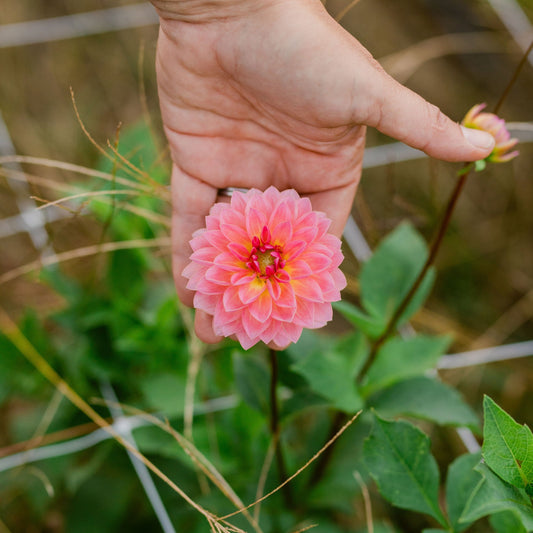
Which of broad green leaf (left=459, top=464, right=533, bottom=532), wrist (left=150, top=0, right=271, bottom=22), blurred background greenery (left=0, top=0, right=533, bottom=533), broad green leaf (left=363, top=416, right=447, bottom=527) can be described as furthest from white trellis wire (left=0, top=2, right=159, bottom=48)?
broad green leaf (left=459, top=464, right=533, bottom=532)

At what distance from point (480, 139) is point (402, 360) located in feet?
1.16

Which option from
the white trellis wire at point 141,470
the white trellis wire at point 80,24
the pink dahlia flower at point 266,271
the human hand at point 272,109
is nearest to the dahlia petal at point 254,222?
the pink dahlia flower at point 266,271

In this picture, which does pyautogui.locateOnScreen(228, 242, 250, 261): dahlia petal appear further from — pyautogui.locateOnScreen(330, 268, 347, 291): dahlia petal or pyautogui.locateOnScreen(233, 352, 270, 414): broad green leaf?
pyautogui.locateOnScreen(233, 352, 270, 414): broad green leaf

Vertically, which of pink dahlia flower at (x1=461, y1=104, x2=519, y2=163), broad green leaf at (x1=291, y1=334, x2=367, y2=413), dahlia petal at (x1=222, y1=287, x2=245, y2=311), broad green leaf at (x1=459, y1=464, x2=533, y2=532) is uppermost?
pink dahlia flower at (x1=461, y1=104, x2=519, y2=163)

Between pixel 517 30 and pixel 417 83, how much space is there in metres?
0.33

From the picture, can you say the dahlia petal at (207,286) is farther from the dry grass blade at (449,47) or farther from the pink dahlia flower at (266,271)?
the dry grass blade at (449,47)

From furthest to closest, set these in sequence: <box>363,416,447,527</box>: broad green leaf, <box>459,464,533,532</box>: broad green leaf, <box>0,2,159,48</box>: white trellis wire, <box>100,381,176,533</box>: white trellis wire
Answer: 1. <box>0,2,159,48</box>: white trellis wire
2. <box>100,381,176,533</box>: white trellis wire
3. <box>363,416,447,527</box>: broad green leaf
4. <box>459,464,533,532</box>: broad green leaf

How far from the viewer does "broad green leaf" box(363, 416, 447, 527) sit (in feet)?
2.10

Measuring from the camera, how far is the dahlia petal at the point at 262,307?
1.89 feet

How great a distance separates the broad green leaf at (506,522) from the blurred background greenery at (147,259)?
0.32 metres

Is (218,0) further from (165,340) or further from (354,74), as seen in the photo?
(165,340)

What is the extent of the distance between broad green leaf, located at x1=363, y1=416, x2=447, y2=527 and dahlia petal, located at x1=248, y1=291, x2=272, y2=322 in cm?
18

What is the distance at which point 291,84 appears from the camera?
28.4 inches

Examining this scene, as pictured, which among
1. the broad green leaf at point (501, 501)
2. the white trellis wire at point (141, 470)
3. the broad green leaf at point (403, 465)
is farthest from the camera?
the white trellis wire at point (141, 470)
